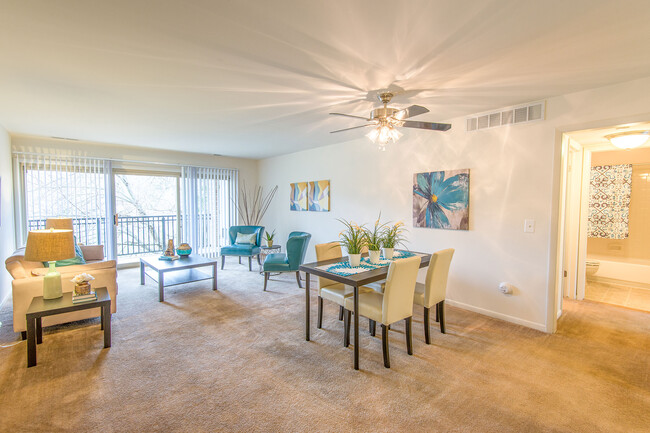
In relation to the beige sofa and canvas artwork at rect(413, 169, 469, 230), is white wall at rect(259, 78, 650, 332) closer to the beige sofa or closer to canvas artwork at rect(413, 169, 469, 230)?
canvas artwork at rect(413, 169, 469, 230)

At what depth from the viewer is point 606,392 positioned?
2.09 meters

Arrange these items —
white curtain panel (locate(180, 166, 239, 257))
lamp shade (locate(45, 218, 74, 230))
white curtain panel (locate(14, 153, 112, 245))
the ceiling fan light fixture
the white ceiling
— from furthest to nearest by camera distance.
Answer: white curtain panel (locate(180, 166, 239, 257)), white curtain panel (locate(14, 153, 112, 245)), lamp shade (locate(45, 218, 74, 230)), the ceiling fan light fixture, the white ceiling

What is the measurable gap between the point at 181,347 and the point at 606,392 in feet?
11.0

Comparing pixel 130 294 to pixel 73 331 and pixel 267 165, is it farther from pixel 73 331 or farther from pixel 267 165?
pixel 267 165

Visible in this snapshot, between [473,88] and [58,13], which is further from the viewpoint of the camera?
[473,88]

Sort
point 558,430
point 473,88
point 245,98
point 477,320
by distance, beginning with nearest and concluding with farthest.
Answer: point 558,430, point 473,88, point 245,98, point 477,320

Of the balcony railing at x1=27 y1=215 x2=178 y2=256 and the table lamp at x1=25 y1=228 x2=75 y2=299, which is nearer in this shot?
the table lamp at x1=25 y1=228 x2=75 y2=299

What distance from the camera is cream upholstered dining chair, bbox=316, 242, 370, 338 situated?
285 centimetres

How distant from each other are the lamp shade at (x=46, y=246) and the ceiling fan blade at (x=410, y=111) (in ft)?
9.79

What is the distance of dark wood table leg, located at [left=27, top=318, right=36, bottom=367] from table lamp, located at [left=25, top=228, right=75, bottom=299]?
37 centimetres

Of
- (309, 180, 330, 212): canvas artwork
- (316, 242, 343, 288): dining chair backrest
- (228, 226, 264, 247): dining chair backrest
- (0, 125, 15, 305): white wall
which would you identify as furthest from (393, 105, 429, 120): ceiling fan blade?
(0, 125, 15, 305): white wall

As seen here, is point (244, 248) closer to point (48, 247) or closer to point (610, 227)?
point (48, 247)

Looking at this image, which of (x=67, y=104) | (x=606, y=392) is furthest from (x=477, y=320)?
(x=67, y=104)

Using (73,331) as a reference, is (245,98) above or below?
above
